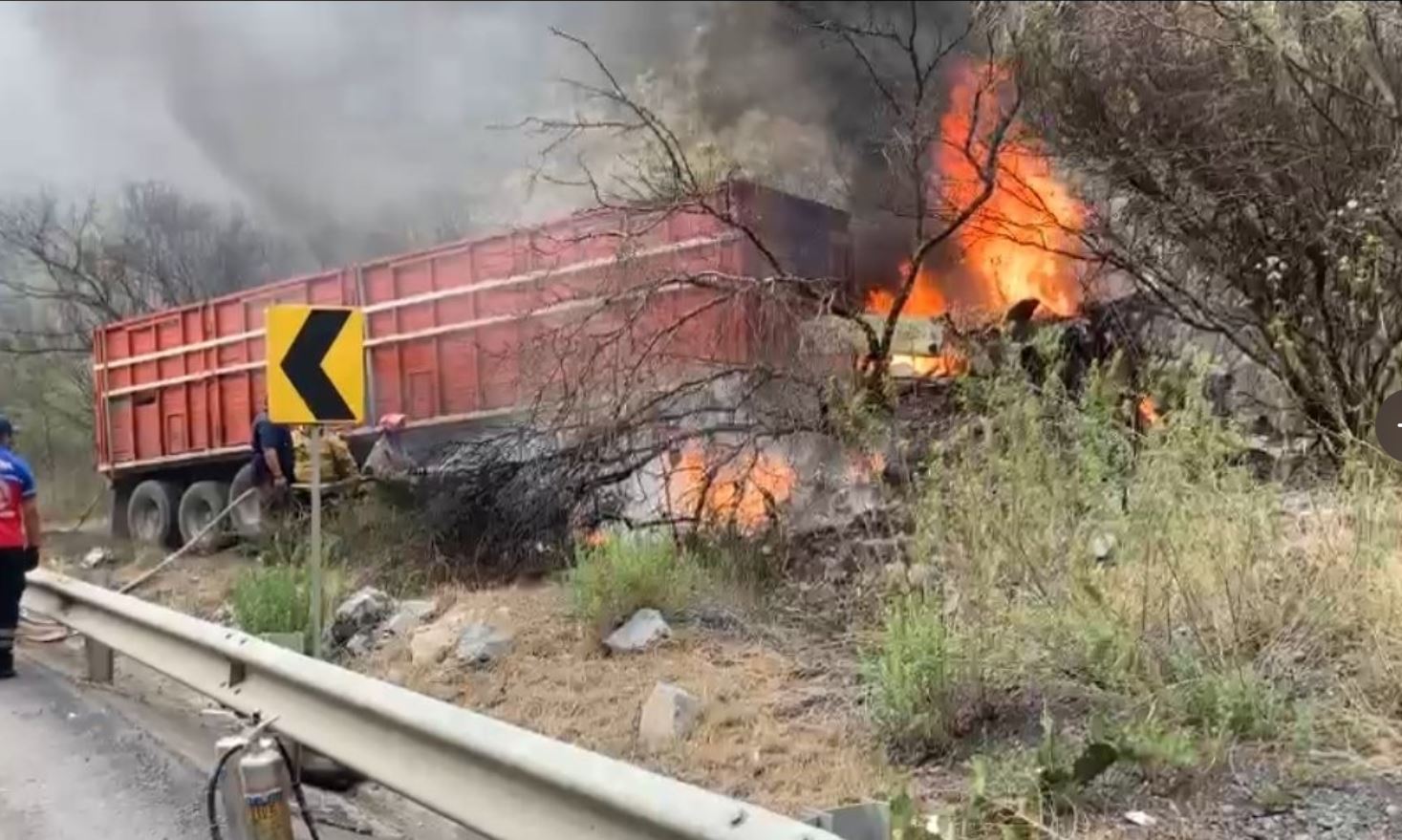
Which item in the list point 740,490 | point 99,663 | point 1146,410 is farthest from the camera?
point 740,490

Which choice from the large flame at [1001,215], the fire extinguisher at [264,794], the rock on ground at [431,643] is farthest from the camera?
the large flame at [1001,215]

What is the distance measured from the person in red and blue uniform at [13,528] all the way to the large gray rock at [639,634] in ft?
9.68

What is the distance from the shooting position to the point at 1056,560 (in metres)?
4.39

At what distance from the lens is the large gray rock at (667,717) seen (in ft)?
13.6

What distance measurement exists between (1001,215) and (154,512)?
8913 millimetres

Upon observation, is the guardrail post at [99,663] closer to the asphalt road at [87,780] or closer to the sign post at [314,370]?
the asphalt road at [87,780]

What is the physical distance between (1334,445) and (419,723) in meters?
4.44

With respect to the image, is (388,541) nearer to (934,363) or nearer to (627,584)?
(627,584)

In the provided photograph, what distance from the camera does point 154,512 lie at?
1259cm

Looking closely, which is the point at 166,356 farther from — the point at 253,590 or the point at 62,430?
the point at 253,590

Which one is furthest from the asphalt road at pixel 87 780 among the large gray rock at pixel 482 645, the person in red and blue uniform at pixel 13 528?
the large gray rock at pixel 482 645

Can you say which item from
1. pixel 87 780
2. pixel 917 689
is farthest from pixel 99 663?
pixel 917 689

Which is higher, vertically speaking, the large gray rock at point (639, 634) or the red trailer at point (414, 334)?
the red trailer at point (414, 334)

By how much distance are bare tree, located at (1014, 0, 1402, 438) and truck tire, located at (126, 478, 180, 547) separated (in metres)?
8.97
